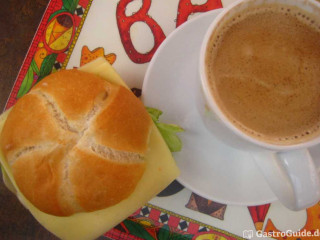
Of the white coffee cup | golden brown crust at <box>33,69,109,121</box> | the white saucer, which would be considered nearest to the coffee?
the white coffee cup

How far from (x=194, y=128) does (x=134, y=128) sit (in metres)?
0.21

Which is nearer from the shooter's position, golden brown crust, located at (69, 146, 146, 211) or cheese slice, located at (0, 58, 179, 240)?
golden brown crust, located at (69, 146, 146, 211)

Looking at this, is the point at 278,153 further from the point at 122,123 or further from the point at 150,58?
the point at 150,58

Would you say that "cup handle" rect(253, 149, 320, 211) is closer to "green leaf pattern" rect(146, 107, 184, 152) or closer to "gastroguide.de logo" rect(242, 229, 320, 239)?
"green leaf pattern" rect(146, 107, 184, 152)

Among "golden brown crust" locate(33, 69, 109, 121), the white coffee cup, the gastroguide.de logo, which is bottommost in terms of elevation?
the gastroguide.de logo

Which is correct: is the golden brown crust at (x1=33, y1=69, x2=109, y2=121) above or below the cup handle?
above

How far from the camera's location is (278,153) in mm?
679

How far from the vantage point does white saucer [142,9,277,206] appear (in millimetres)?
838

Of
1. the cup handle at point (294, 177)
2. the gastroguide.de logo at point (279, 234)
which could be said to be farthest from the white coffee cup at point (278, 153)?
the gastroguide.de logo at point (279, 234)

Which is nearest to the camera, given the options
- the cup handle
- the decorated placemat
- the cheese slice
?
the cup handle

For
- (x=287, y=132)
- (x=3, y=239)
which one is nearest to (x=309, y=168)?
(x=287, y=132)

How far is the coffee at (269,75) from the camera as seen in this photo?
0.71 metres

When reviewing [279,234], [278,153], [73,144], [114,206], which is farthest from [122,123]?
[279,234]

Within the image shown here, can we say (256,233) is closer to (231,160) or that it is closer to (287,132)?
(231,160)
